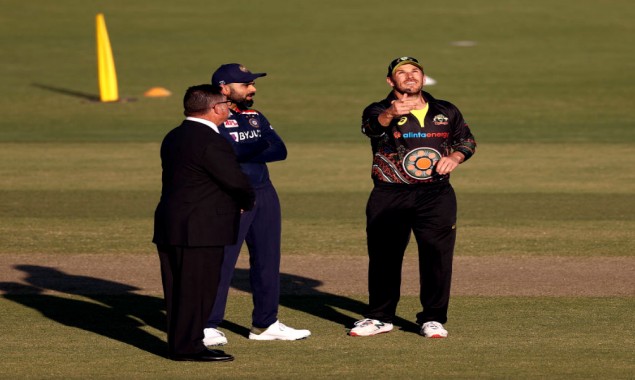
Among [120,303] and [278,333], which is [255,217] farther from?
[120,303]

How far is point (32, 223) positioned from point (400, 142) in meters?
6.81

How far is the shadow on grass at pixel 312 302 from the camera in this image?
990 cm

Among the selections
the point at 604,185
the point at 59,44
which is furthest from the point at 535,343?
the point at 59,44

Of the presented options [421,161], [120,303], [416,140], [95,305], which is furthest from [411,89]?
[95,305]

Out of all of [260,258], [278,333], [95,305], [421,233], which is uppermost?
[421,233]

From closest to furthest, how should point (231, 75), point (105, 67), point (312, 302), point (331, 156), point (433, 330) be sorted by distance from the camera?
point (231, 75) → point (433, 330) → point (312, 302) → point (331, 156) → point (105, 67)

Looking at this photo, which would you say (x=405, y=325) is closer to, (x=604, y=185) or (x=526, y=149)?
(x=604, y=185)

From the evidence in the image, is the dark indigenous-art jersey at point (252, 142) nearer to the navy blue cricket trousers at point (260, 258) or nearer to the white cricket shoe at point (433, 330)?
the navy blue cricket trousers at point (260, 258)

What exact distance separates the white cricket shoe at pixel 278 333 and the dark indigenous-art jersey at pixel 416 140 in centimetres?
126

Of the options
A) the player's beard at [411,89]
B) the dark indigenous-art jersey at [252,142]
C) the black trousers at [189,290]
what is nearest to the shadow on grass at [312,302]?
the black trousers at [189,290]

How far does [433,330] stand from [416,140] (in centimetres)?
134

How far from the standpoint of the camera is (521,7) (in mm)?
39438

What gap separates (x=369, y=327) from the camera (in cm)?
945

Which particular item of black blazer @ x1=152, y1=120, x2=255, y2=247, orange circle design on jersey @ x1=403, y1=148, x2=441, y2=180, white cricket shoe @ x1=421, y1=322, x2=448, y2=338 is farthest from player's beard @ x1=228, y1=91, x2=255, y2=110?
white cricket shoe @ x1=421, y1=322, x2=448, y2=338
